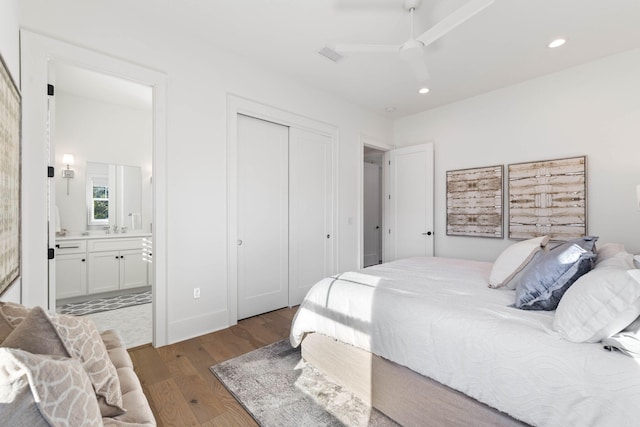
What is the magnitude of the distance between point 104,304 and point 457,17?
470 centimetres

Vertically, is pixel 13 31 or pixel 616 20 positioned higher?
pixel 616 20

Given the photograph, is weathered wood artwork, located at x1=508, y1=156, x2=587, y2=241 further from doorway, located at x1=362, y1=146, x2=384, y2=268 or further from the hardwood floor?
the hardwood floor

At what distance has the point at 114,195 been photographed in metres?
4.32

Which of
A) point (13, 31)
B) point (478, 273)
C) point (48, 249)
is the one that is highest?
point (13, 31)

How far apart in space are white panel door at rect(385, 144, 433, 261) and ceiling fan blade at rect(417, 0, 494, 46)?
250cm

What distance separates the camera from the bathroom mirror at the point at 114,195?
13.6 feet

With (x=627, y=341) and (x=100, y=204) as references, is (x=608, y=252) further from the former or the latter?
(x=100, y=204)

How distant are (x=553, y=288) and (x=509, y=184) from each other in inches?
99.4

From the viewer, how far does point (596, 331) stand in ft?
3.70

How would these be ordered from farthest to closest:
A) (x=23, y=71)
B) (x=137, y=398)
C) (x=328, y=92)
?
1. (x=328, y=92)
2. (x=23, y=71)
3. (x=137, y=398)

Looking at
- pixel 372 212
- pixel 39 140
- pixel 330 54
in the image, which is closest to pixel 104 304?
pixel 39 140

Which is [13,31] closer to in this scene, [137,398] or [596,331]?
[137,398]

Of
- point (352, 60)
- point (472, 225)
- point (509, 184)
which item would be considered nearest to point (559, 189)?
point (509, 184)

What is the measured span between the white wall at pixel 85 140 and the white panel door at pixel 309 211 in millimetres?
2134
